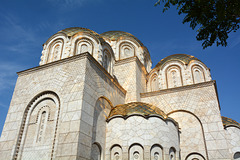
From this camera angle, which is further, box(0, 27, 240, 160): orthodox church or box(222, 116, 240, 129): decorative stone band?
box(222, 116, 240, 129): decorative stone band

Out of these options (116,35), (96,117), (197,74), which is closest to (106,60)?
(116,35)

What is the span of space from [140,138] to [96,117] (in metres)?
2.47

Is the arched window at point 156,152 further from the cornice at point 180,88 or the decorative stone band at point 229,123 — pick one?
the cornice at point 180,88

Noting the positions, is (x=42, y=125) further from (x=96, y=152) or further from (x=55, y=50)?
(x=55, y=50)

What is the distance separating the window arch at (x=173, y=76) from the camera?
17.2 m

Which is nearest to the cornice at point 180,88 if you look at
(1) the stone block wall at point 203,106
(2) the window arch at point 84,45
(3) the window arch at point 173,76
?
(1) the stone block wall at point 203,106

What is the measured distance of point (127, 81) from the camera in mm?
16594

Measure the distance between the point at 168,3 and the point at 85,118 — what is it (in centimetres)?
616

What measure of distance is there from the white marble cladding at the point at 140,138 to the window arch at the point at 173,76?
5783 mm

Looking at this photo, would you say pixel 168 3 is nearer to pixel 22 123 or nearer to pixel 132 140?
pixel 132 140

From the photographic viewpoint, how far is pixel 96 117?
1137 cm

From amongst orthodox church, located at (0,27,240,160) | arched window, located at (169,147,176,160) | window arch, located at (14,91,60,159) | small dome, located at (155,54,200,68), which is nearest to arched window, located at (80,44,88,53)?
orthodox church, located at (0,27,240,160)

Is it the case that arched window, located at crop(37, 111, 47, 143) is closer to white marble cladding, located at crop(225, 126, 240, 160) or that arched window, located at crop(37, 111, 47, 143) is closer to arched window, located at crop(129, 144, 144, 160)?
arched window, located at crop(129, 144, 144, 160)

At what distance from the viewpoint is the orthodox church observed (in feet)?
34.1
